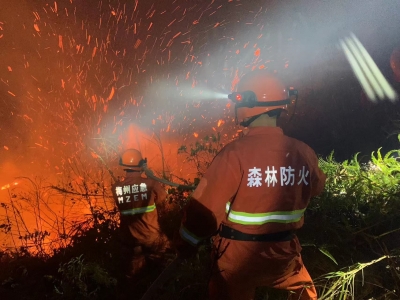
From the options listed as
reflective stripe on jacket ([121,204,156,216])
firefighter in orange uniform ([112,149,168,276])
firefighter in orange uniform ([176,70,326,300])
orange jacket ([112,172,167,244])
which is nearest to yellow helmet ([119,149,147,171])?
→ firefighter in orange uniform ([112,149,168,276])

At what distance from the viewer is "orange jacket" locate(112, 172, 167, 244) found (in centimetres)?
399

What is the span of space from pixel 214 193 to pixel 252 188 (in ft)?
0.78

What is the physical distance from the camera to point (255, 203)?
6.24 feet

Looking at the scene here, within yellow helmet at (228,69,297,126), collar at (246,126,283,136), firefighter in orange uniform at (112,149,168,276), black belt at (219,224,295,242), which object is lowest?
firefighter in orange uniform at (112,149,168,276)

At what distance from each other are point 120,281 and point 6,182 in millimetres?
10258

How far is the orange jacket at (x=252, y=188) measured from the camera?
6.11 ft

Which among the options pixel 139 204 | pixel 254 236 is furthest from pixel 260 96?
pixel 139 204

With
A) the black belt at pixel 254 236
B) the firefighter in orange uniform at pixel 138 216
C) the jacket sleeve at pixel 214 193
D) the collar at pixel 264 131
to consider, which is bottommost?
the firefighter in orange uniform at pixel 138 216

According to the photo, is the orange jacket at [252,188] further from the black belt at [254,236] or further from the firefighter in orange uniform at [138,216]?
the firefighter in orange uniform at [138,216]

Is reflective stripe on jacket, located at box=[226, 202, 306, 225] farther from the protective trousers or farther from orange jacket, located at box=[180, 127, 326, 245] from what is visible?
the protective trousers

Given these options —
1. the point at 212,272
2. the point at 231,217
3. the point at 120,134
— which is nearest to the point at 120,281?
the point at 212,272

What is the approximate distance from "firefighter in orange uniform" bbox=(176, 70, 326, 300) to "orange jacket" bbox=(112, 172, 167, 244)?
2.06m

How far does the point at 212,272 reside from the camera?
2066 mm

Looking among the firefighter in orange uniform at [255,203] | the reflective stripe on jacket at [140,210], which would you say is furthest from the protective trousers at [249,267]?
the reflective stripe on jacket at [140,210]
